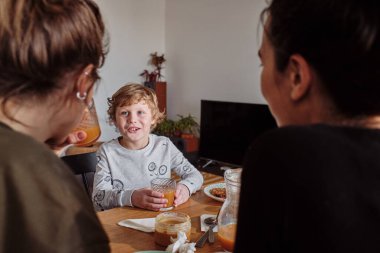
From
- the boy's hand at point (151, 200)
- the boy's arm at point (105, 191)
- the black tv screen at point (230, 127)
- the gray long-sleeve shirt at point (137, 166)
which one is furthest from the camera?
the black tv screen at point (230, 127)

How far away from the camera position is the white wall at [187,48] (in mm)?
3807

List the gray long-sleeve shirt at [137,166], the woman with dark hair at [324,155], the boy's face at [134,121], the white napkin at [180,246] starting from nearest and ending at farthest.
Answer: the woman with dark hair at [324,155], the white napkin at [180,246], the gray long-sleeve shirt at [137,166], the boy's face at [134,121]

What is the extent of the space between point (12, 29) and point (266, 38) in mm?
369

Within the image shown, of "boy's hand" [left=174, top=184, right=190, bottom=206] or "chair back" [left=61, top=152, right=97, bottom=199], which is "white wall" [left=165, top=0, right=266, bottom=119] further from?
"boy's hand" [left=174, top=184, right=190, bottom=206]

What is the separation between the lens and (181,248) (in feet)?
3.00

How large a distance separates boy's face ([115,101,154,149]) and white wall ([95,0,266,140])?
209 cm

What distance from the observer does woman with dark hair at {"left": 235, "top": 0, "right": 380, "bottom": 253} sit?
1.43ft

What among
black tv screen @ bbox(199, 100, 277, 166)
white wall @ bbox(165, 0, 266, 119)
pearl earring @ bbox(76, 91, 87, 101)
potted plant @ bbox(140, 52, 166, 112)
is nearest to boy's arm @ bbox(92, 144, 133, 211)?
pearl earring @ bbox(76, 91, 87, 101)

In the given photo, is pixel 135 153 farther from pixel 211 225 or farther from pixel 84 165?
pixel 211 225

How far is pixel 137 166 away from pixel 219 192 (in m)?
0.54

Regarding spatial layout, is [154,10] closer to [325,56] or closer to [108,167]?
[108,167]

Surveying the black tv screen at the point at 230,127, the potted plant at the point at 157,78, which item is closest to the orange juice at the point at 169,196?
the black tv screen at the point at 230,127

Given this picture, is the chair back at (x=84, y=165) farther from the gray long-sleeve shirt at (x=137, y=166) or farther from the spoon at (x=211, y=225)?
the spoon at (x=211, y=225)

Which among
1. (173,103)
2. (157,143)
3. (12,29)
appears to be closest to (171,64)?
(173,103)
